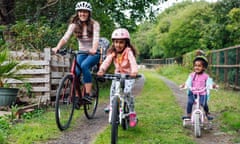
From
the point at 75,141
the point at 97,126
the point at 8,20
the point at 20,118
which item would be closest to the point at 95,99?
the point at 97,126

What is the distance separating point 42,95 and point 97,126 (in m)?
2.30

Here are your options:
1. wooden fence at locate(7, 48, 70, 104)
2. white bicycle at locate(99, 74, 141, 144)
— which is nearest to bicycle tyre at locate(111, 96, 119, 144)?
white bicycle at locate(99, 74, 141, 144)

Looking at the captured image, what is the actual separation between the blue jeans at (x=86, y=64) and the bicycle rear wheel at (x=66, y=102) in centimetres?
36

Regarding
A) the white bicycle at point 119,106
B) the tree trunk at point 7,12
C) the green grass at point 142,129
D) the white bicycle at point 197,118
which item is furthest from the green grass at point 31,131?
the tree trunk at point 7,12

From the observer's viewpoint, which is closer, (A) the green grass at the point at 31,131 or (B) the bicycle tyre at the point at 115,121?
(B) the bicycle tyre at the point at 115,121

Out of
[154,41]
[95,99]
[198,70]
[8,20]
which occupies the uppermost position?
[154,41]

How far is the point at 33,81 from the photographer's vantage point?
7875 millimetres

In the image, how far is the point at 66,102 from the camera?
19.0 ft

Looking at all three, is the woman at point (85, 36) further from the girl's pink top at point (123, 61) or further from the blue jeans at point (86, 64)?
the girl's pink top at point (123, 61)

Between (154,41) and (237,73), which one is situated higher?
(154,41)

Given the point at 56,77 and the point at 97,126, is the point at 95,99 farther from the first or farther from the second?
the point at 56,77

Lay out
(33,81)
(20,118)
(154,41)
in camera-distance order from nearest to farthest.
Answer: (20,118) < (33,81) < (154,41)

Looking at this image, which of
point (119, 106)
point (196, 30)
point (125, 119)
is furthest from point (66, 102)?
point (196, 30)

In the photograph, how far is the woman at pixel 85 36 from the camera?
608 cm
